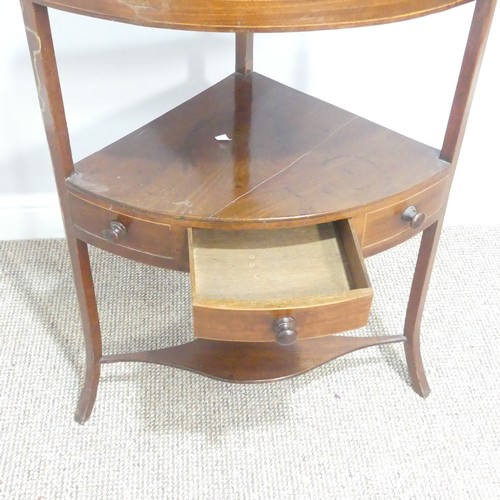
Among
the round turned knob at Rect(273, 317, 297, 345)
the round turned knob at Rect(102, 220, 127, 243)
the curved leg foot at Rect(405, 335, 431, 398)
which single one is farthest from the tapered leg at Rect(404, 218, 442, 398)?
the round turned knob at Rect(102, 220, 127, 243)

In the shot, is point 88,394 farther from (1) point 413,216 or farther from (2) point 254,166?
(1) point 413,216

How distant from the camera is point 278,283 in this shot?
87 centimetres

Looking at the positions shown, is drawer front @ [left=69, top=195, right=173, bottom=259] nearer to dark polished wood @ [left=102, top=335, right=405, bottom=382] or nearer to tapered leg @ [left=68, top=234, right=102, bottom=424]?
tapered leg @ [left=68, top=234, right=102, bottom=424]

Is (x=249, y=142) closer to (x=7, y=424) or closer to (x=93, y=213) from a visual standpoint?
(x=93, y=213)

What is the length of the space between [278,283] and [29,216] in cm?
80

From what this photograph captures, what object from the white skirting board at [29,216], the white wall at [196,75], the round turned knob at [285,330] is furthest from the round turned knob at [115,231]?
the white skirting board at [29,216]

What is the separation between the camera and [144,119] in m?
1.34

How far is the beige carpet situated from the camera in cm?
107

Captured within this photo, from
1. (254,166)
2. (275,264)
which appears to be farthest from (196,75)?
(275,264)

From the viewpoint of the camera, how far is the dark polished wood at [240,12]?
662mm

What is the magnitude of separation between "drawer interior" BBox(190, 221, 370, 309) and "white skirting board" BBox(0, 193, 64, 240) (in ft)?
2.15

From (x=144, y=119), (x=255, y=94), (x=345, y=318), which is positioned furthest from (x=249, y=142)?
(x=144, y=119)

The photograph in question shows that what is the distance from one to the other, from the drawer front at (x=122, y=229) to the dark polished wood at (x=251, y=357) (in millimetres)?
259

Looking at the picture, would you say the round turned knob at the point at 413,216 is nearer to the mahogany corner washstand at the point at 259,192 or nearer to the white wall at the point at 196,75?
the mahogany corner washstand at the point at 259,192
